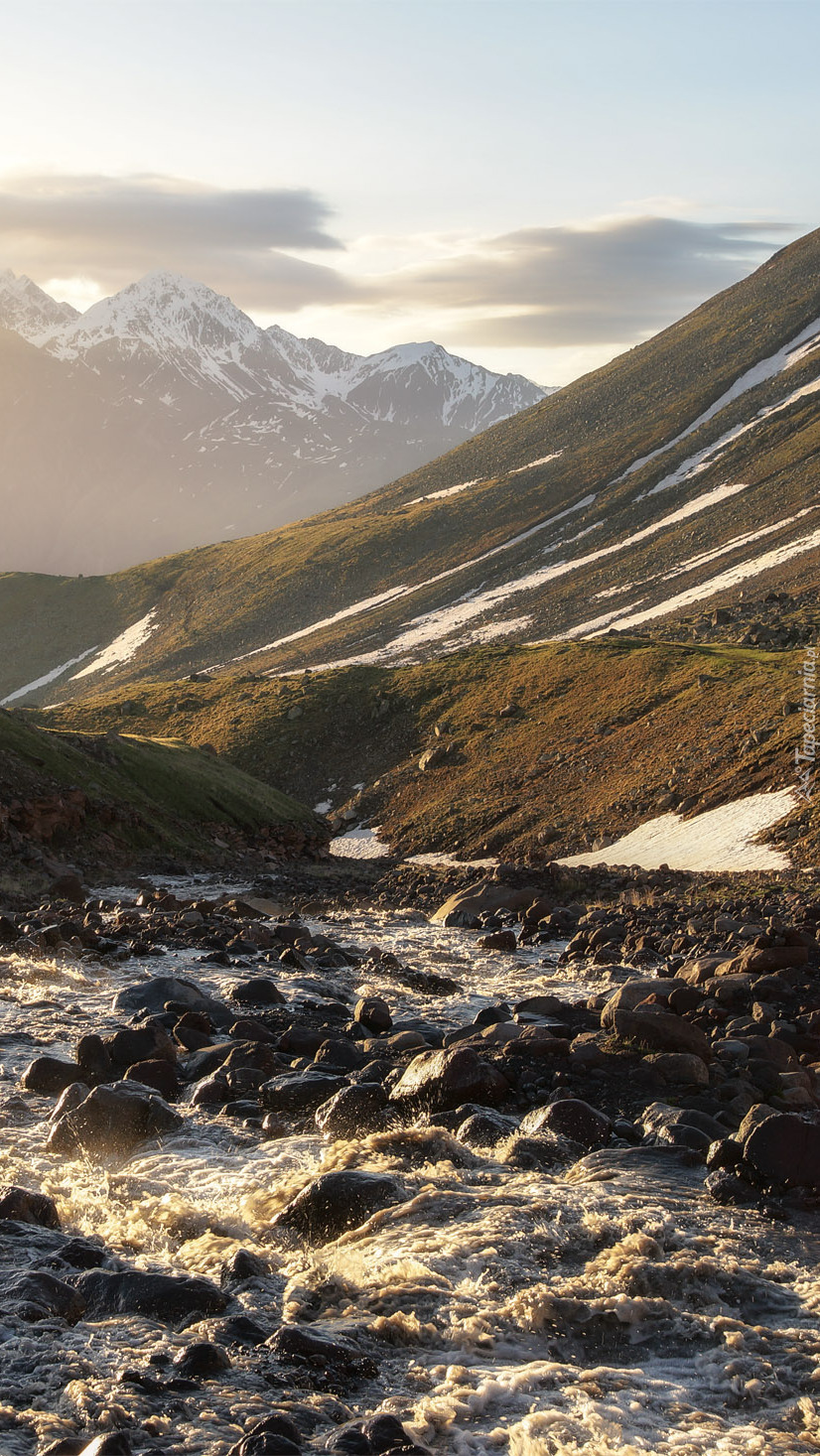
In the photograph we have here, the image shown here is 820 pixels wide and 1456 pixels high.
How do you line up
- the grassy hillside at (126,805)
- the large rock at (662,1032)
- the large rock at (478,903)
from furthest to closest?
the grassy hillside at (126,805), the large rock at (478,903), the large rock at (662,1032)

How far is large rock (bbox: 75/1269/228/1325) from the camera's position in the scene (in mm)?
14258

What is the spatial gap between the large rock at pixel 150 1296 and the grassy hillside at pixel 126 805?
1295 inches

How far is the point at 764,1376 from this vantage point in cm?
1307

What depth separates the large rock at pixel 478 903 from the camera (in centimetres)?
4372

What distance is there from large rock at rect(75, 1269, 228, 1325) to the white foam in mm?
37061

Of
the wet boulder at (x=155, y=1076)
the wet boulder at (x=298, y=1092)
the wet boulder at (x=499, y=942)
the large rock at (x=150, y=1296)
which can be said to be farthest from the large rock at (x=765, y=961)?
the large rock at (x=150, y=1296)

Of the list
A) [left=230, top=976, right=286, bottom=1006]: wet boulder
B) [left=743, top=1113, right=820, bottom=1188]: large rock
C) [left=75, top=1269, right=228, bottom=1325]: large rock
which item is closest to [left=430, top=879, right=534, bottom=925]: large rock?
[left=230, top=976, right=286, bottom=1006]: wet boulder

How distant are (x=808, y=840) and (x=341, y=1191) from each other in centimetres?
3541

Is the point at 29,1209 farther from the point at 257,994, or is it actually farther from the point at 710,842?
the point at 710,842

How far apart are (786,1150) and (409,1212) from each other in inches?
237

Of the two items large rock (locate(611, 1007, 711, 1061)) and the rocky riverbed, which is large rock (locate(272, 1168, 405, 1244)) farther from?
large rock (locate(611, 1007, 711, 1061))

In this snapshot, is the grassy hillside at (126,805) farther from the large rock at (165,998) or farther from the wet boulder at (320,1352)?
the wet boulder at (320,1352)

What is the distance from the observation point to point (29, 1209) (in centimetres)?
1688

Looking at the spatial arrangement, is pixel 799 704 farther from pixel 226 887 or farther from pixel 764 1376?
pixel 764 1376
